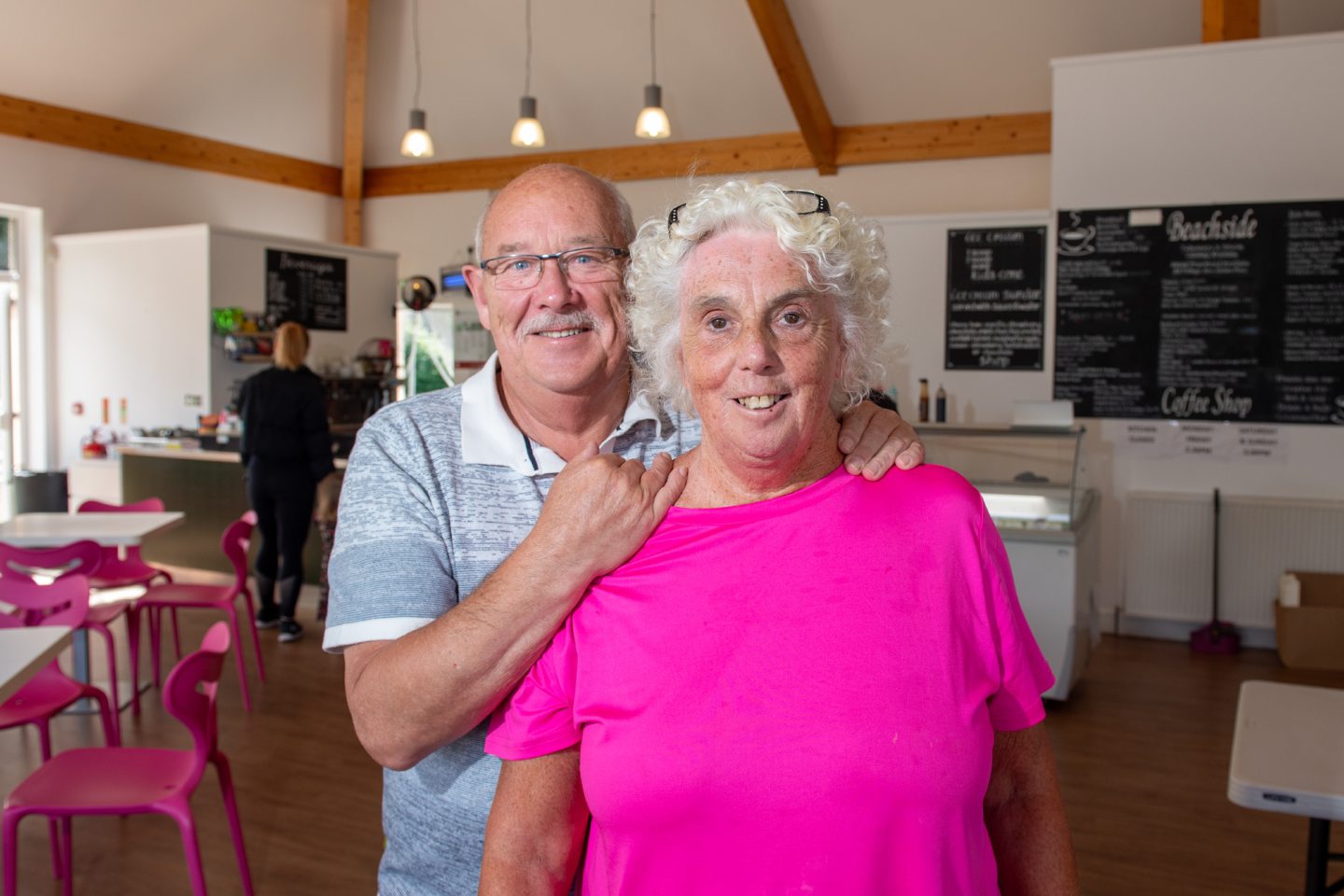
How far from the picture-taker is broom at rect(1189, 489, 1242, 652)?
6.09m

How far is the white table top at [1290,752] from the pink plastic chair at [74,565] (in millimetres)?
3535

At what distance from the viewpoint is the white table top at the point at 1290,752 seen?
78.2 inches

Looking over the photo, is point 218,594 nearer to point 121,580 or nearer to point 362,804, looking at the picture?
point 121,580

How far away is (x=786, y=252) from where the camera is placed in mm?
1234

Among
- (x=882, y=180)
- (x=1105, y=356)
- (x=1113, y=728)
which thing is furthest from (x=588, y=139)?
(x=1113, y=728)

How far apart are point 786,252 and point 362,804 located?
3.33 metres

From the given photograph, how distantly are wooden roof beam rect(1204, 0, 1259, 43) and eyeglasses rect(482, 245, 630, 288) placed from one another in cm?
595

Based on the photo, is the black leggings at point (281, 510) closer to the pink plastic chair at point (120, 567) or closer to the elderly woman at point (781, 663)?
the pink plastic chair at point (120, 567)

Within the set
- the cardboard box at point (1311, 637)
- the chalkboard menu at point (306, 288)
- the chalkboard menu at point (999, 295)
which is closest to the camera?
the cardboard box at point (1311, 637)

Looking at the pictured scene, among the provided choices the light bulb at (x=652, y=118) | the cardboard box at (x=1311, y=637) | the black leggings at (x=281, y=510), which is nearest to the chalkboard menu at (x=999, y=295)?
the light bulb at (x=652, y=118)

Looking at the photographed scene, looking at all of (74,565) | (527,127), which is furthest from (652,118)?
(74,565)

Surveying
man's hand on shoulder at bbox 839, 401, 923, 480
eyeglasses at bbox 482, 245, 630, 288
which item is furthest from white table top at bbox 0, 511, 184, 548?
man's hand on shoulder at bbox 839, 401, 923, 480

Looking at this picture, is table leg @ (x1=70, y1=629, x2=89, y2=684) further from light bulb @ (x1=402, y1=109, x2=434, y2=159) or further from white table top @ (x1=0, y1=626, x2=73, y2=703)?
light bulb @ (x1=402, y1=109, x2=434, y2=159)

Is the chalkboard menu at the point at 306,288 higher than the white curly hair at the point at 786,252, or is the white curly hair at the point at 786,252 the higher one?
the chalkboard menu at the point at 306,288
